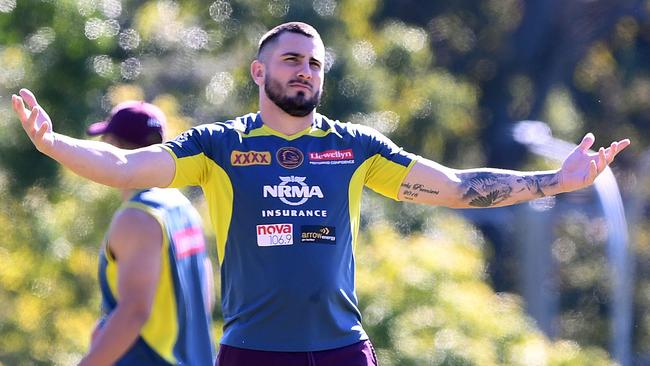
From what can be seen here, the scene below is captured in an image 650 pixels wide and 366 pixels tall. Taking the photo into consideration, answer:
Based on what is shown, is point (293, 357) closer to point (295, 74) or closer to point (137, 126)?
point (295, 74)

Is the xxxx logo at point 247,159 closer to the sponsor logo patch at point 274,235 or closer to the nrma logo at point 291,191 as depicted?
the nrma logo at point 291,191

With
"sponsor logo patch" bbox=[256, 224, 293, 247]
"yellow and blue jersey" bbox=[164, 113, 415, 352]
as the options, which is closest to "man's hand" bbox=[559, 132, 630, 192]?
"yellow and blue jersey" bbox=[164, 113, 415, 352]

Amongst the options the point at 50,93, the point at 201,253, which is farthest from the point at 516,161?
the point at 201,253

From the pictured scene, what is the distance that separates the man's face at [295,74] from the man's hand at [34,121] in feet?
2.97

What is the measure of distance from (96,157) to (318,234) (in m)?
0.79

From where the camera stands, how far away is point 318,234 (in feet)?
15.5

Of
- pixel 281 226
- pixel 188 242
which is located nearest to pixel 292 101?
pixel 281 226

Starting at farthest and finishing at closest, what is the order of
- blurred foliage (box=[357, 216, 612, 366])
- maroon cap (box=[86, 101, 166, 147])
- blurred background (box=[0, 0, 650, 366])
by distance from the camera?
blurred background (box=[0, 0, 650, 366]) < blurred foliage (box=[357, 216, 612, 366]) < maroon cap (box=[86, 101, 166, 147])

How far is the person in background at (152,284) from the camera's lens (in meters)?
4.91

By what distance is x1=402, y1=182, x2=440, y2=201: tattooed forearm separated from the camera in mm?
5012

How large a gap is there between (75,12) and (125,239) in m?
5.08

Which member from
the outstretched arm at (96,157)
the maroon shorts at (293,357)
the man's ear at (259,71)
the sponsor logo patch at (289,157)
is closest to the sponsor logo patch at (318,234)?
the sponsor logo patch at (289,157)

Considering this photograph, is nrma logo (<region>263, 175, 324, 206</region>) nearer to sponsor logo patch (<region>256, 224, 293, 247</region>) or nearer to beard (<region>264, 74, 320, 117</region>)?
sponsor logo patch (<region>256, 224, 293, 247</region>)

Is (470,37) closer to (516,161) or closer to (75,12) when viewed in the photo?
(516,161)
